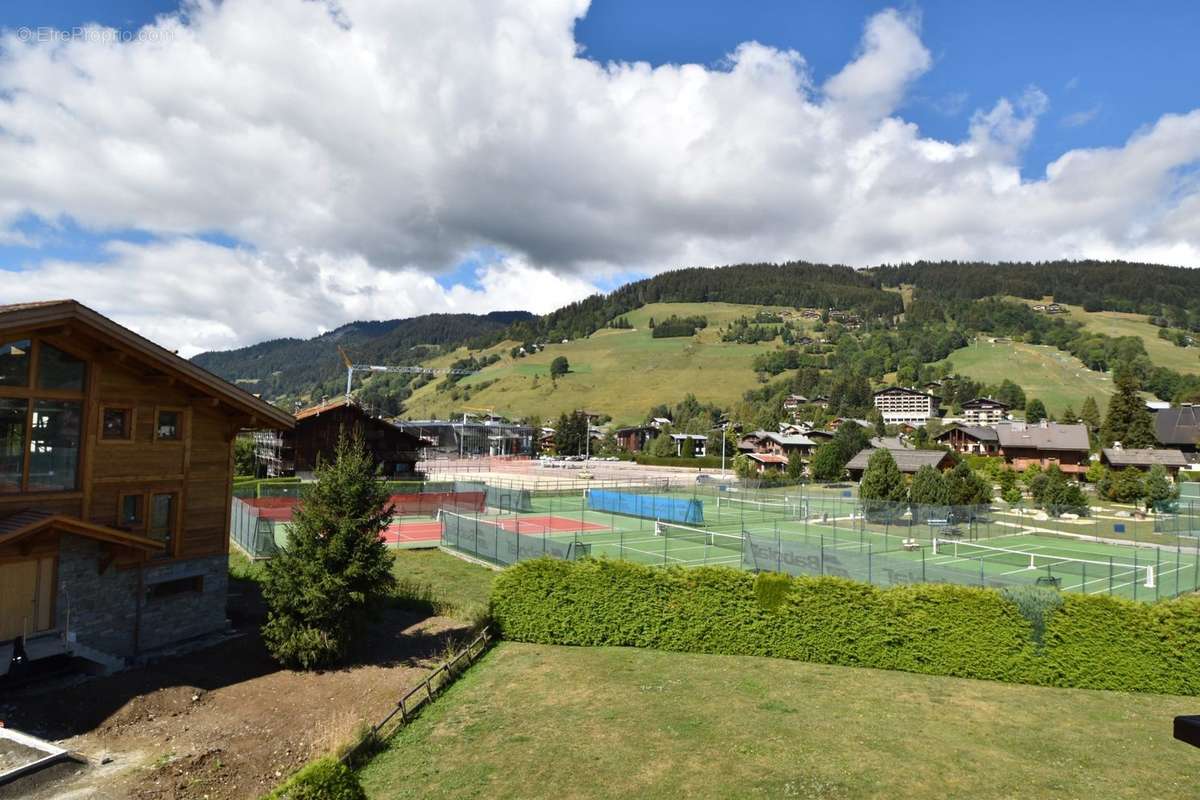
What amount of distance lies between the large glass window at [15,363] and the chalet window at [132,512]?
3.65 metres

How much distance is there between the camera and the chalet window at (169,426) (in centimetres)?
1869

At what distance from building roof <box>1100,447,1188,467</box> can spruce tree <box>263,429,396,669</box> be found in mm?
85715

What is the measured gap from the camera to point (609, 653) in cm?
1958

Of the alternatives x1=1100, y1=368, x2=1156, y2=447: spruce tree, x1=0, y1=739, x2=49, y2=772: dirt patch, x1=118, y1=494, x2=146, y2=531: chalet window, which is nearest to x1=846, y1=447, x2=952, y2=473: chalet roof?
x1=1100, y1=368, x2=1156, y2=447: spruce tree

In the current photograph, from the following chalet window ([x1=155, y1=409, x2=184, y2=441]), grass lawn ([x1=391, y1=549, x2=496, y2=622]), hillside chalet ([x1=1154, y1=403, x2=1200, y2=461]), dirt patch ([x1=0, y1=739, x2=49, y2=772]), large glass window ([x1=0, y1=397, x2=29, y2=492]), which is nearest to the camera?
dirt patch ([x1=0, y1=739, x2=49, y2=772])

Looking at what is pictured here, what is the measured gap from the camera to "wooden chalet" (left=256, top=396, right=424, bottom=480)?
65375mm

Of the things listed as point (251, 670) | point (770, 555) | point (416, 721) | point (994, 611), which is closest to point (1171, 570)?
point (770, 555)

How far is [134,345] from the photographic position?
17172 millimetres

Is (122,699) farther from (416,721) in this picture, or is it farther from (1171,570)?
(1171,570)

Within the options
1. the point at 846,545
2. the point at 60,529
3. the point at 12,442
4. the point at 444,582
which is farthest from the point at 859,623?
the point at 846,545

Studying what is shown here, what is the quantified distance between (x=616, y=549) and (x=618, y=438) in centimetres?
10967

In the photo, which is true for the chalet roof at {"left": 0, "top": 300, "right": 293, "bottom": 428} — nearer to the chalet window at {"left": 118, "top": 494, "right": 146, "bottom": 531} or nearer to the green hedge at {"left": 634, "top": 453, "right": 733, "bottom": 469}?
the chalet window at {"left": 118, "top": 494, "right": 146, "bottom": 531}

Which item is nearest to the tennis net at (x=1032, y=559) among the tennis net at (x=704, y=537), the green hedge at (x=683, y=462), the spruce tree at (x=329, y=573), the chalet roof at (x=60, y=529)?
the tennis net at (x=704, y=537)

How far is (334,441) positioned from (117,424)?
5099cm
